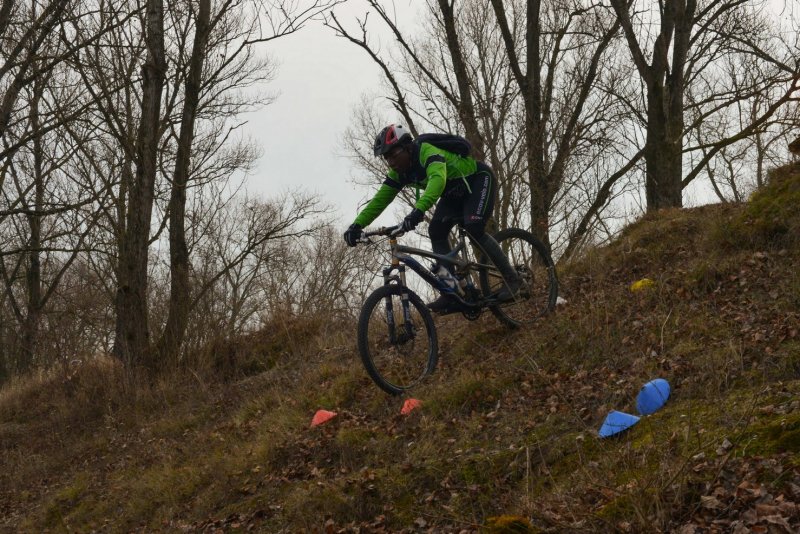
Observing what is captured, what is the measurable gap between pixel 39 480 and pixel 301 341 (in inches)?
155

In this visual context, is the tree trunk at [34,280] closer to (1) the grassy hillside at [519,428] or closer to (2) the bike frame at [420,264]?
(1) the grassy hillside at [519,428]

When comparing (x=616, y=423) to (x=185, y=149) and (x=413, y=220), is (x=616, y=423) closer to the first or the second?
(x=413, y=220)

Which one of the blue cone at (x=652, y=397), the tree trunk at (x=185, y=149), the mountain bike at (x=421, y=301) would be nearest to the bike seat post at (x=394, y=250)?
the mountain bike at (x=421, y=301)

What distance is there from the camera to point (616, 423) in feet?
16.5

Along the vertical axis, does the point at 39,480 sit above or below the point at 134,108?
below

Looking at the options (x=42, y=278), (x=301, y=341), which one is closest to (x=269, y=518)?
(x=301, y=341)

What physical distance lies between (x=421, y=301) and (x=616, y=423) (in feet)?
8.27

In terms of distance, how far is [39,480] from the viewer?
356 inches

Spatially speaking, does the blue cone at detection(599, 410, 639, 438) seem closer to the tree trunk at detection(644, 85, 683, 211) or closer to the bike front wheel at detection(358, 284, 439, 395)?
the bike front wheel at detection(358, 284, 439, 395)

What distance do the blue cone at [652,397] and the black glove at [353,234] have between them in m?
2.73

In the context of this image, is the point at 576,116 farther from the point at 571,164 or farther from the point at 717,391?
the point at 717,391

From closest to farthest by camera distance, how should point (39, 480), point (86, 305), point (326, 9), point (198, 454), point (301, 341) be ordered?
point (198, 454), point (39, 480), point (301, 341), point (326, 9), point (86, 305)

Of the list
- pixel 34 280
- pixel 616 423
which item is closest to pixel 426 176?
pixel 616 423

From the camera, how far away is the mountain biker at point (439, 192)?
21.8ft
